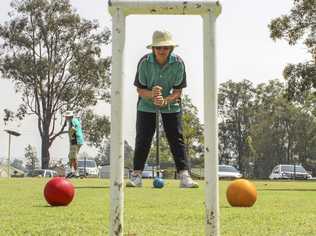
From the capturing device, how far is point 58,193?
18.3ft

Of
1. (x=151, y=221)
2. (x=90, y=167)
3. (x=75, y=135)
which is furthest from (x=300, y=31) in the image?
(x=90, y=167)

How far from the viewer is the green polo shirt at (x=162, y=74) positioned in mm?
6273

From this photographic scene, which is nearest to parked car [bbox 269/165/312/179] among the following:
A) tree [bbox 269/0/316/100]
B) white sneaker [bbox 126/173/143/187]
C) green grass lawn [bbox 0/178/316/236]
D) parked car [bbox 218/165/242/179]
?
parked car [bbox 218/165/242/179]

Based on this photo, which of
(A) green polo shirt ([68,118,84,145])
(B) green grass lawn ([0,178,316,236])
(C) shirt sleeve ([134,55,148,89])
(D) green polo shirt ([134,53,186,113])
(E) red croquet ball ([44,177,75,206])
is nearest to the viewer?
(B) green grass lawn ([0,178,316,236])

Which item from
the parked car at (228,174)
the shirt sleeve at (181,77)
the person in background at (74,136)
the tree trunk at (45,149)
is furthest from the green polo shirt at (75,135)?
the tree trunk at (45,149)

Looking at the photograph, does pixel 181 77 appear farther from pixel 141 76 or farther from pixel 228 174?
pixel 228 174

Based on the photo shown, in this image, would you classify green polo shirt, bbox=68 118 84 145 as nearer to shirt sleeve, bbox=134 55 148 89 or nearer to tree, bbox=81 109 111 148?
Result: shirt sleeve, bbox=134 55 148 89

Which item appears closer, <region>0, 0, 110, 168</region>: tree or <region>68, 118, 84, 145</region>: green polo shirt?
<region>68, 118, 84, 145</region>: green polo shirt

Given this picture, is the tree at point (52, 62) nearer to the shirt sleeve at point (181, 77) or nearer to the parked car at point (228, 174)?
the parked car at point (228, 174)

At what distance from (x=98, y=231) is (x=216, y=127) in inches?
58.0

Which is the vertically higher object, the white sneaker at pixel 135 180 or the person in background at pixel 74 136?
the person in background at pixel 74 136

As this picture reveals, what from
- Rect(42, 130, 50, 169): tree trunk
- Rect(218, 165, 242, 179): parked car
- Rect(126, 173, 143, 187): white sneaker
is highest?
Rect(42, 130, 50, 169): tree trunk

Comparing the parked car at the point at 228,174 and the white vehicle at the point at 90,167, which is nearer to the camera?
the parked car at the point at 228,174

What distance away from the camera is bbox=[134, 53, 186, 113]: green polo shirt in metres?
6.27
